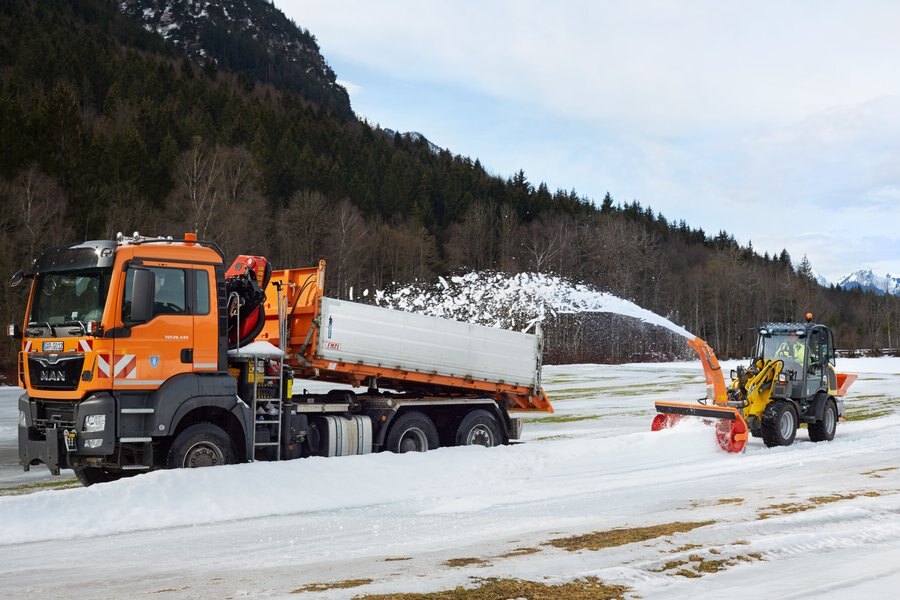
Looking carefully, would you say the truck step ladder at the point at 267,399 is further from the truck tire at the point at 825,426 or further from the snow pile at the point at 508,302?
the truck tire at the point at 825,426

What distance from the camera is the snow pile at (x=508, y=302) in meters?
16.1

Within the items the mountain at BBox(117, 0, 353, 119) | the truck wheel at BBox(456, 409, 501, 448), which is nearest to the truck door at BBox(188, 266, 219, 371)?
the truck wheel at BBox(456, 409, 501, 448)

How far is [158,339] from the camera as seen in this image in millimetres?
10766

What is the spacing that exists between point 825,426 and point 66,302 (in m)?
14.9

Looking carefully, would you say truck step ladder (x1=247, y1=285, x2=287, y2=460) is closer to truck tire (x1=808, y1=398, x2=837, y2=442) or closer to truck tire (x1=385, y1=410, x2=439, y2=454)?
truck tire (x1=385, y1=410, x2=439, y2=454)

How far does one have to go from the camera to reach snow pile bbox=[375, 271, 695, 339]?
635 inches

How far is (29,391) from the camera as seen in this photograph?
10852 millimetres

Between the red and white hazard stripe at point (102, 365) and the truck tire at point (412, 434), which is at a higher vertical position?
the red and white hazard stripe at point (102, 365)

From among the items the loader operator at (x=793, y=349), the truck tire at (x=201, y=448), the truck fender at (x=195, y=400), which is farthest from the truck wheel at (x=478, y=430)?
the loader operator at (x=793, y=349)

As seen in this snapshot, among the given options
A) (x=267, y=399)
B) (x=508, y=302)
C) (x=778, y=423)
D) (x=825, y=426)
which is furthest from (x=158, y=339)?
(x=508, y=302)

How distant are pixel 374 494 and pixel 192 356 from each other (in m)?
2.94

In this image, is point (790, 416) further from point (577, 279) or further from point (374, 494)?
point (577, 279)

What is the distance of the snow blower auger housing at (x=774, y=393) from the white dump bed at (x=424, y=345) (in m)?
3.29

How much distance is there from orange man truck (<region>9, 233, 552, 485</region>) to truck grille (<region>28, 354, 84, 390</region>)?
0.7 inches
